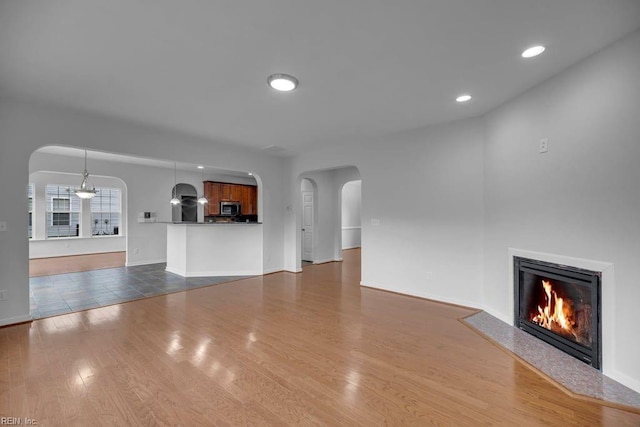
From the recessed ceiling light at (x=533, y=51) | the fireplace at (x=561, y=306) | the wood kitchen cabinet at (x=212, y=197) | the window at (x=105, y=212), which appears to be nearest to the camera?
the recessed ceiling light at (x=533, y=51)

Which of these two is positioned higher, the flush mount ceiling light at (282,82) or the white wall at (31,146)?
the flush mount ceiling light at (282,82)

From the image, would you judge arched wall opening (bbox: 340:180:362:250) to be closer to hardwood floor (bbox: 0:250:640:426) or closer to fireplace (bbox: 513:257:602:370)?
hardwood floor (bbox: 0:250:640:426)

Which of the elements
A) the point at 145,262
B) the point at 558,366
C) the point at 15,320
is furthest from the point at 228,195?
the point at 558,366

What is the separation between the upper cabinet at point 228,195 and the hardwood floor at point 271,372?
5512mm

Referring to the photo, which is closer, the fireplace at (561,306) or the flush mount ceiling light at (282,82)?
the fireplace at (561,306)

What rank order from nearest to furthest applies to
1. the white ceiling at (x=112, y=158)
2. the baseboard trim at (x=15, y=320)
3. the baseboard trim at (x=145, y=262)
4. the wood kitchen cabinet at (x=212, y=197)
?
the baseboard trim at (x=15, y=320)
the white ceiling at (x=112, y=158)
the baseboard trim at (x=145, y=262)
the wood kitchen cabinet at (x=212, y=197)

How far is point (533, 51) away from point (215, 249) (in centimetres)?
584

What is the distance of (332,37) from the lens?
2.17m

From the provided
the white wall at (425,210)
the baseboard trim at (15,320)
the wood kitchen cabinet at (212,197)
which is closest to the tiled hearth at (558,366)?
the white wall at (425,210)

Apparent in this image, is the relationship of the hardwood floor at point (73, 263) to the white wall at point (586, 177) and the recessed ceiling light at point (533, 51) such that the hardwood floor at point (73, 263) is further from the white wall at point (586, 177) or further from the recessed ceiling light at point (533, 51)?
the recessed ceiling light at point (533, 51)

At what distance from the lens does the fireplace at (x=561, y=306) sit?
241cm

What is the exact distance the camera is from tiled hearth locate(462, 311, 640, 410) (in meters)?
2.05

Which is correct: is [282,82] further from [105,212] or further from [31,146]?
[105,212]

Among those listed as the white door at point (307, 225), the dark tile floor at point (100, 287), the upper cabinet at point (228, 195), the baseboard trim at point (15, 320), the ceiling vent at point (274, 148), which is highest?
the ceiling vent at point (274, 148)
